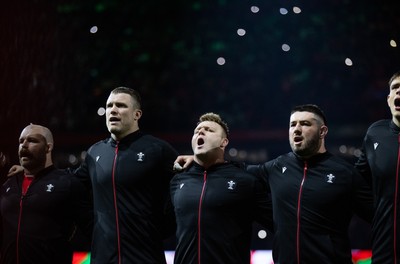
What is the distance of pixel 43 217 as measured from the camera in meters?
3.58

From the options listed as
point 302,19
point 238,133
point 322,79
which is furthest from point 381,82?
point 238,133

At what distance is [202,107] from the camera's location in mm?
8148

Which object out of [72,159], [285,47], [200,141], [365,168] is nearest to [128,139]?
[200,141]

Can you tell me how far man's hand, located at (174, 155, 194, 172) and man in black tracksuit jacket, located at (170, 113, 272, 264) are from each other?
0.11 feet

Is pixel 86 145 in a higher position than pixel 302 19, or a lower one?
lower

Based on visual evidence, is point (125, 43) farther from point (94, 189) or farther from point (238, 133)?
point (94, 189)

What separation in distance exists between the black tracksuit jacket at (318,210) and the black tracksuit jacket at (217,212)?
6.3 inches

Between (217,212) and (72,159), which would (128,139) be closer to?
(217,212)

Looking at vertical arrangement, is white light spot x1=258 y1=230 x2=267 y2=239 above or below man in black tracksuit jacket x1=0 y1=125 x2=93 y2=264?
below

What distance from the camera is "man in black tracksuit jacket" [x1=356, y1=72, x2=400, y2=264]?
303cm

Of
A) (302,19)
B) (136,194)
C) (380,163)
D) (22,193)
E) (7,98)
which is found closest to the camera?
(380,163)

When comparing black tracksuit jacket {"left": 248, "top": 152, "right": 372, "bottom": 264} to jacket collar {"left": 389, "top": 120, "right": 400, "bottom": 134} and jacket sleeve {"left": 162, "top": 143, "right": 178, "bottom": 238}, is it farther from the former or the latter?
jacket sleeve {"left": 162, "top": 143, "right": 178, "bottom": 238}

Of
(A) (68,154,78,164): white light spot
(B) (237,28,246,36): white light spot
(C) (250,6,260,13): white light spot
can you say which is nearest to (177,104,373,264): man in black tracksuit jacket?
(A) (68,154,78,164): white light spot

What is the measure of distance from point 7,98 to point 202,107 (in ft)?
12.2
